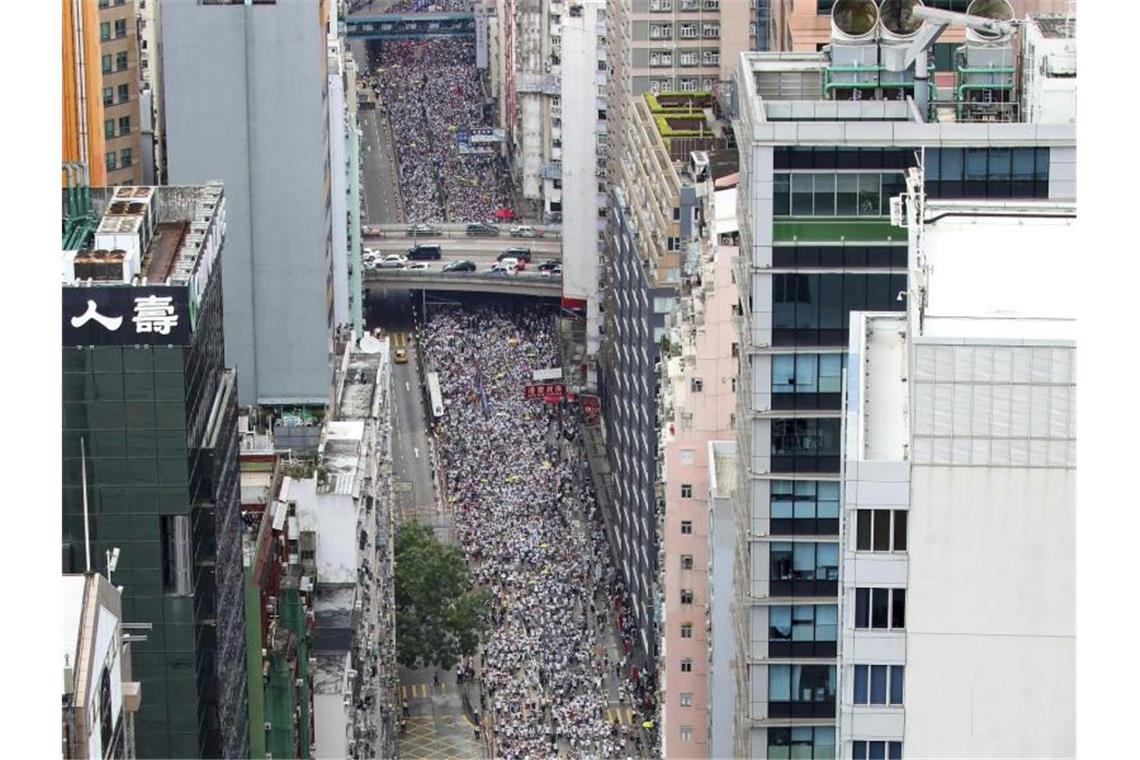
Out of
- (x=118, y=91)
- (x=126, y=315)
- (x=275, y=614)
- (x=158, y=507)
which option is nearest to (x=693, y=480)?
(x=275, y=614)

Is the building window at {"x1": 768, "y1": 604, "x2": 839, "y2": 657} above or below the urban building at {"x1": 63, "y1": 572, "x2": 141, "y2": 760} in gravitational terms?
below

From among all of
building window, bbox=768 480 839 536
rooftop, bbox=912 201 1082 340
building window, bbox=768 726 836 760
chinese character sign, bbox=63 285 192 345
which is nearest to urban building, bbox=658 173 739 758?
building window, bbox=768 726 836 760

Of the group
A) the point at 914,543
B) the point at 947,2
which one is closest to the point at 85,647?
the point at 914,543

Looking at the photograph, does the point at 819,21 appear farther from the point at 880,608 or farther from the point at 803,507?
the point at 880,608

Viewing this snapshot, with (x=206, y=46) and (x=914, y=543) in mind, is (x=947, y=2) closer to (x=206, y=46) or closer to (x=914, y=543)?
(x=206, y=46)

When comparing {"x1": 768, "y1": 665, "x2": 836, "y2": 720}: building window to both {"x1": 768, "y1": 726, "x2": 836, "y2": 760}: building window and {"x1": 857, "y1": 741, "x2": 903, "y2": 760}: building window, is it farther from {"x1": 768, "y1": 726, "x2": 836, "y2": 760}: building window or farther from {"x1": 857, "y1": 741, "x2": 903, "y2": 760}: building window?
{"x1": 857, "y1": 741, "x2": 903, "y2": 760}: building window

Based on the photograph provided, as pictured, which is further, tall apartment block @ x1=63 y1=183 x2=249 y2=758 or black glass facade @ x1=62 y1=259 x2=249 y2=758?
black glass facade @ x1=62 y1=259 x2=249 y2=758
